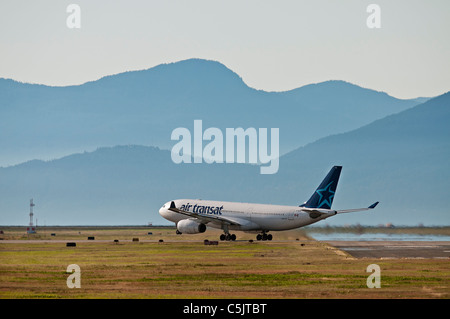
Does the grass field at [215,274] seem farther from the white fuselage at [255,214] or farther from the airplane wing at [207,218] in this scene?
the airplane wing at [207,218]

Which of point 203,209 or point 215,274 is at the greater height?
point 203,209

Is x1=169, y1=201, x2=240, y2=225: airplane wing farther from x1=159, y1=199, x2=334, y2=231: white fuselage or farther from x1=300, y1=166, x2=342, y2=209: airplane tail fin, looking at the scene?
x1=300, y1=166, x2=342, y2=209: airplane tail fin

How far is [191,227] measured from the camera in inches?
4168

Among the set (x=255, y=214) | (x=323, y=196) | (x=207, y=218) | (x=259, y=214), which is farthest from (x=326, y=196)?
(x=207, y=218)

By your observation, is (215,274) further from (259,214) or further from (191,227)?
(191,227)

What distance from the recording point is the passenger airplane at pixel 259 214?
99.3 m

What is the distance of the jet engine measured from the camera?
347 ft

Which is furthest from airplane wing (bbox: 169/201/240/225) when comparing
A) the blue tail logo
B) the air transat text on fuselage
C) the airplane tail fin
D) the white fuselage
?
the blue tail logo

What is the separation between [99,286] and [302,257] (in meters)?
28.9

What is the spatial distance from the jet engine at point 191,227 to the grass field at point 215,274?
73.9 feet

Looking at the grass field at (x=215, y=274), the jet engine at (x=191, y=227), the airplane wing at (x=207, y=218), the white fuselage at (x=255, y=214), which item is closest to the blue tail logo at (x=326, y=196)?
the white fuselage at (x=255, y=214)

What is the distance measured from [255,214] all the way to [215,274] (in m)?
47.5

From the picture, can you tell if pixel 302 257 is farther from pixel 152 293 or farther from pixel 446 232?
pixel 446 232
